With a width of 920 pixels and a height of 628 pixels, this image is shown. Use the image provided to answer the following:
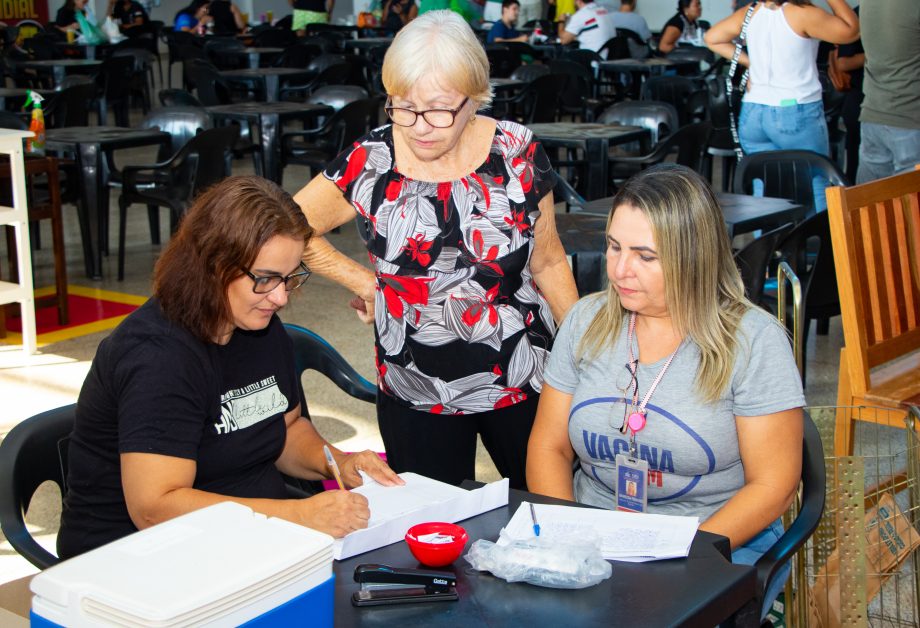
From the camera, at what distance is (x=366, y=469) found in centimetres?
199

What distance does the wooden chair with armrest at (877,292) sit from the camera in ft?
9.64

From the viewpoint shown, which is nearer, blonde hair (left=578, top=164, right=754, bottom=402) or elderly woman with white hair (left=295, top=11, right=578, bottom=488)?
blonde hair (left=578, top=164, right=754, bottom=402)

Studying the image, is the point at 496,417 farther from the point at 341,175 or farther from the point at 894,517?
the point at 894,517

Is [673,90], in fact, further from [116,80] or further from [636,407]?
[636,407]

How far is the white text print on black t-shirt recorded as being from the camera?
200 centimetres

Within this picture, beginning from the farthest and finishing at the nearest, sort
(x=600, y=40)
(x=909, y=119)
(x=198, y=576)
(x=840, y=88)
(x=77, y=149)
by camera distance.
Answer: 1. (x=600, y=40)
2. (x=840, y=88)
3. (x=77, y=149)
4. (x=909, y=119)
5. (x=198, y=576)

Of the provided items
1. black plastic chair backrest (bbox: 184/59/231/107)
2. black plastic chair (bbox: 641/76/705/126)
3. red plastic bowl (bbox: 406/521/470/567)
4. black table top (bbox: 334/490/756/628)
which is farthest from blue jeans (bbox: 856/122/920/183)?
black plastic chair backrest (bbox: 184/59/231/107)

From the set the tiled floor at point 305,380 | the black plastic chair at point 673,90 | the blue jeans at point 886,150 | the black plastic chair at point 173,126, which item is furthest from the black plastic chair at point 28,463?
the black plastic chair at point 673,90

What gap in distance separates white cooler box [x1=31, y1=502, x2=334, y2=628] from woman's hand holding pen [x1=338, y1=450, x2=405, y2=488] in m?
0.65

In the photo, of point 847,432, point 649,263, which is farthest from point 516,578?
point 847,432

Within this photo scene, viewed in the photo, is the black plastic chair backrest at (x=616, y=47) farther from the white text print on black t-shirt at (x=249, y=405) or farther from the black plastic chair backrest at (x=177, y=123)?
the white text print on black t-shirt at (x=249, y=405)

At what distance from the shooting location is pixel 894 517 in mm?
2350

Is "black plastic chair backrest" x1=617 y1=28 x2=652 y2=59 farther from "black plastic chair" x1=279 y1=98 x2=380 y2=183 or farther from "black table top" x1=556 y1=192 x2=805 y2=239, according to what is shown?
"black table top" x1=556 y1=192 x2=805 y2=239

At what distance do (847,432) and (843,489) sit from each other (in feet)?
2.59
